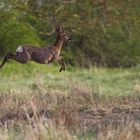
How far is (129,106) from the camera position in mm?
11289

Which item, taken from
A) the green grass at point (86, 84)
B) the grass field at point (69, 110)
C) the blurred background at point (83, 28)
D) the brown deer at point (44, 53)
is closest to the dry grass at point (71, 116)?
the grass field at point (69, 110)

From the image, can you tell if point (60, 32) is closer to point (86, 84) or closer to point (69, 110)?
point (69, 110)

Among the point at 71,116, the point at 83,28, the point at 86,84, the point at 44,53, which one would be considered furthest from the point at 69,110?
the point at 86,84

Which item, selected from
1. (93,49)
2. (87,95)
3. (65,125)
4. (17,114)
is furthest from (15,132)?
(93,49)

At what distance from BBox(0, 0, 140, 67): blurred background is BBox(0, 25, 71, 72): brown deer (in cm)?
32

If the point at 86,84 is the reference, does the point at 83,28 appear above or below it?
above

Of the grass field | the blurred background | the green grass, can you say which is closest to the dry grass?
the grass field

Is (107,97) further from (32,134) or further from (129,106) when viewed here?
(32,134)

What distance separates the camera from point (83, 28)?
11.9m

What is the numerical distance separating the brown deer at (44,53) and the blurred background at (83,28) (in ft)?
1.05

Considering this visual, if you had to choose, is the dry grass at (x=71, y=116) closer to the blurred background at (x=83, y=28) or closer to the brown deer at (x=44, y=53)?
the brown deer at (x=44, y=53)

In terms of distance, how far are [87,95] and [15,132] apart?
346 centimetres

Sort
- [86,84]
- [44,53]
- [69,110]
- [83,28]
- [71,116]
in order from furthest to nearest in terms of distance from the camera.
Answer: [86,84] → [83,28] → [44,53] → [69,110] → [71,116]

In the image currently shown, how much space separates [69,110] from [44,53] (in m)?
1.24
